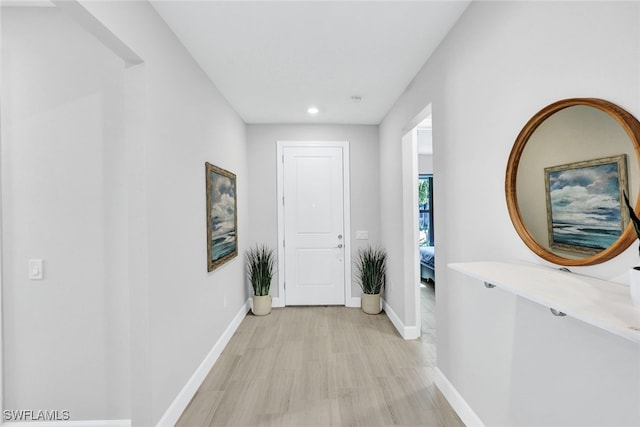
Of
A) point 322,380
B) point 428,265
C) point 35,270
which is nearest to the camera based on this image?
point 35,270

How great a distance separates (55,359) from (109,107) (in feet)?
4.91

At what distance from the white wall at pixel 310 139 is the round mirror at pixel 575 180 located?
9.34ft

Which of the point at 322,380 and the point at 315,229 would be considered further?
the point at 315,229

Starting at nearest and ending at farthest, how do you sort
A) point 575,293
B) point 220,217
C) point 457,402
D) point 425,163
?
point 575,293
point 457,402
point 220,217
point 425,163

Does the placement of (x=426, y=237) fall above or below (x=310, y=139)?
below

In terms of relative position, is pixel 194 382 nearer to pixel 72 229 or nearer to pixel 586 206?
pixel 72 229

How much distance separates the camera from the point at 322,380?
2.39 meters

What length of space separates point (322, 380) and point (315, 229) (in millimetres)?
2130

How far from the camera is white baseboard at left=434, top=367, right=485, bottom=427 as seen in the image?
1.78 m

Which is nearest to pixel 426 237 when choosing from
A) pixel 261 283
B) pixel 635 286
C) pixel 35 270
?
pixel 261 283

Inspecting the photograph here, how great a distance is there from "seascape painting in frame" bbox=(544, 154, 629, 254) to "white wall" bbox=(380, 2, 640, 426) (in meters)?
0.09

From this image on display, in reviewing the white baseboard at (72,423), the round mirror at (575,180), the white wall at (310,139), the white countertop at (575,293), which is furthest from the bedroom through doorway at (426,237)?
the white baseboard at (72,423)

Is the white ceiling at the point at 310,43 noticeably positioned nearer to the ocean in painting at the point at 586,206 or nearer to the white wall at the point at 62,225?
the white wall at the point at 62,225

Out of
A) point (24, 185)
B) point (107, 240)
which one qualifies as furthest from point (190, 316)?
point (24, 185)
